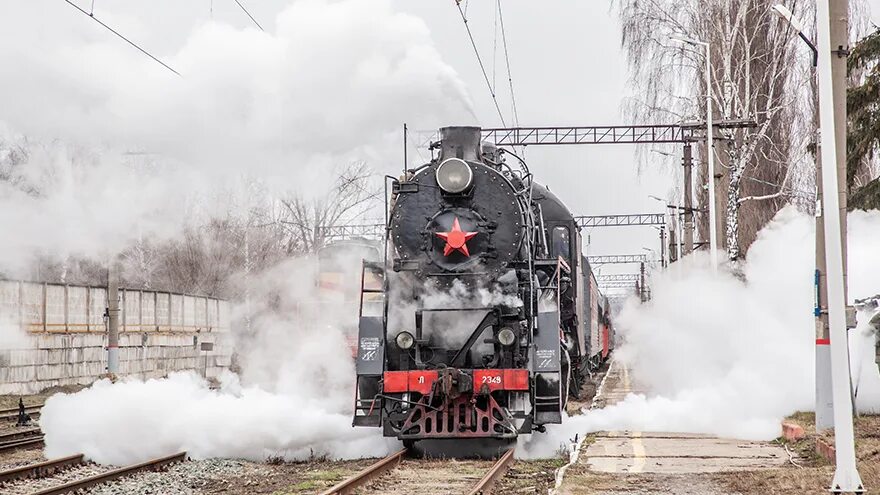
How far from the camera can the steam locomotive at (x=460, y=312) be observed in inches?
471

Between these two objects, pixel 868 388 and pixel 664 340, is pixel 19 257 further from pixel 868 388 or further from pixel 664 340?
pixel 664 340

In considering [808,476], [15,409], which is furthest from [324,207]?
[808,476]

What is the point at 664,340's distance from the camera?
28234 mm

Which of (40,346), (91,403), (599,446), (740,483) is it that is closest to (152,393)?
(91,403)

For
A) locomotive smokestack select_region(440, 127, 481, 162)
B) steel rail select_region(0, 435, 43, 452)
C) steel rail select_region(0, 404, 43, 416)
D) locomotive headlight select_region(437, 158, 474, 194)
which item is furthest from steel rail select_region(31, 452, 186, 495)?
steel rail select_region(0, 404, 43, 416)

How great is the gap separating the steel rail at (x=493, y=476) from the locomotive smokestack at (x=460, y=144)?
3470 mm

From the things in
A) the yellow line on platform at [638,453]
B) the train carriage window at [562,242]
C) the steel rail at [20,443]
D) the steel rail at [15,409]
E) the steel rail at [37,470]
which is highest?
the train carriage window at [562,242]

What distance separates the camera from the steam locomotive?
39.2ft

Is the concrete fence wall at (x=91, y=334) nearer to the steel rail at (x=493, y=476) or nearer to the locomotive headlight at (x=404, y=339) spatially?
the locomotive headlight at (x=404, y=339)

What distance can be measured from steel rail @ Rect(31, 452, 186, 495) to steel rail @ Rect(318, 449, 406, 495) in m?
2.44

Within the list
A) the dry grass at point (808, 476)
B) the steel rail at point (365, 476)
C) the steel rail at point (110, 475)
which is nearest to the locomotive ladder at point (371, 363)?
the steel rail at point (365, 476)

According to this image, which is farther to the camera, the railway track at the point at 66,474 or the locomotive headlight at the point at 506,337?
the locomotive headlight at the point at 506,337

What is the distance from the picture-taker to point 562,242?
15375mm

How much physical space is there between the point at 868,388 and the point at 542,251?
18.8ft
